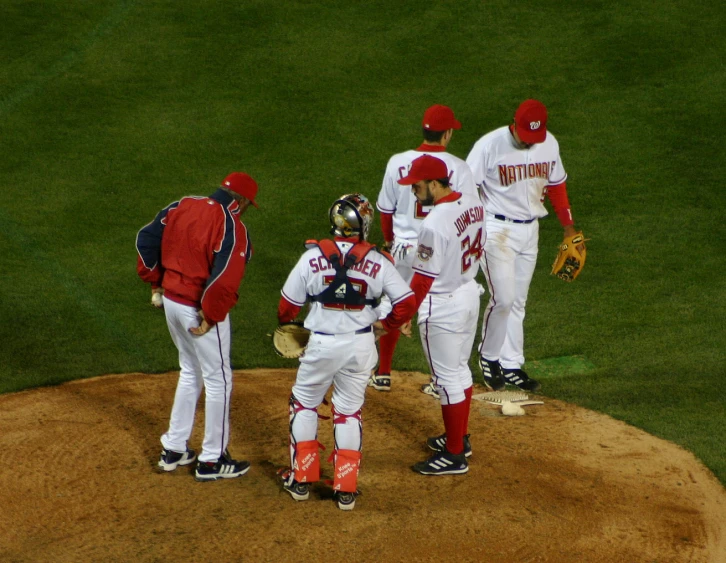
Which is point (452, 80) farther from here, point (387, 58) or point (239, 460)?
point (239, 460)

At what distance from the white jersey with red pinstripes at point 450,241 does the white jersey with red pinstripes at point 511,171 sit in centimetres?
117

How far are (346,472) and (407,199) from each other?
7.92 ft

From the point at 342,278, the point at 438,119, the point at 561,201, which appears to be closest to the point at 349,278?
the point at 342,278

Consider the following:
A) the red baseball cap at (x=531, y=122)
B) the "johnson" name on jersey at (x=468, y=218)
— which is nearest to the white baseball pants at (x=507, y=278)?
the red baseball cap at (x=531, y=122)

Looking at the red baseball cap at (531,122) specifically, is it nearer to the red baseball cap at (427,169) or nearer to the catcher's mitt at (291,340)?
the red baseball cap at (427,169)

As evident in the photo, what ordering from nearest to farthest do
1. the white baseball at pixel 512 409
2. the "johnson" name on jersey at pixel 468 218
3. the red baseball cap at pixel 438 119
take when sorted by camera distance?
the "johnson" name on jersey at pixel 468 218
the red baseball cap at pixel 438 119
the white baseball at pixel 512 409

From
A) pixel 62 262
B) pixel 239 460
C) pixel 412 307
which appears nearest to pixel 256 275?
pixel 62 262

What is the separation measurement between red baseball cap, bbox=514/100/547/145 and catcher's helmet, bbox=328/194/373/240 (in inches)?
83.4

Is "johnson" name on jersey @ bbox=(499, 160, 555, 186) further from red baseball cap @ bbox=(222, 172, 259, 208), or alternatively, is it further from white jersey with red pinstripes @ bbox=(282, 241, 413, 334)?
red baseball cap @ bbox=(222, 172, 259, 208)

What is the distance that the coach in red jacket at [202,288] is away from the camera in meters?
5.72

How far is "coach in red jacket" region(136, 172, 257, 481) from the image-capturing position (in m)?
5.72

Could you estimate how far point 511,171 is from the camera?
7363 mm

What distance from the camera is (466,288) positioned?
20.4 feet

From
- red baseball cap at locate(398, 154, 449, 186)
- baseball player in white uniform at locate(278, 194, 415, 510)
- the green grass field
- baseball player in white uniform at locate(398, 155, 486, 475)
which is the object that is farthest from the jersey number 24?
the green grass field
